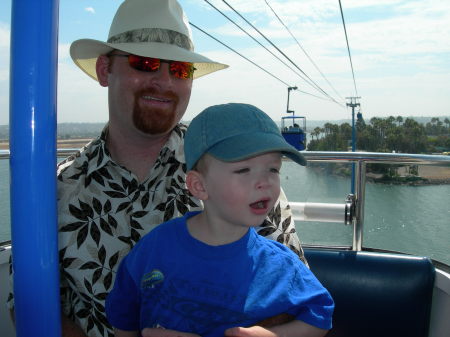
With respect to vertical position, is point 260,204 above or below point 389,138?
below

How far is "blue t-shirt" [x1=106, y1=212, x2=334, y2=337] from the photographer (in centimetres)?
104

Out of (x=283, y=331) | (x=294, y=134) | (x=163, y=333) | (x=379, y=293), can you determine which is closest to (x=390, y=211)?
(x=379, y=293)

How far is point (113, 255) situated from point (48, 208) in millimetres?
1094

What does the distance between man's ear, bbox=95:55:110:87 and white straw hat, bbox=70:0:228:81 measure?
3cm

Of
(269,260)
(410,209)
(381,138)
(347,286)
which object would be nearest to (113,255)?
(269,260)

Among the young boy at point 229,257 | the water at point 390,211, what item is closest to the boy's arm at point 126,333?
the young boy at point 229,257

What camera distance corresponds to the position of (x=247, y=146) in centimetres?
102

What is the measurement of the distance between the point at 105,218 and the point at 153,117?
402 mm

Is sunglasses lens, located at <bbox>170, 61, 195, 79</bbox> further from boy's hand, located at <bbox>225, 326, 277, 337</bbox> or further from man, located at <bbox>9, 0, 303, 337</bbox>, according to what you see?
boy's hand, located at <bbox>225, 326, 277, 337</bbox>

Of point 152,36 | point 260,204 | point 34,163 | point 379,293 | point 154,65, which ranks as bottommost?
point 379,293

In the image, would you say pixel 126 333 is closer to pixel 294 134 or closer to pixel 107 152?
pixel 107 152

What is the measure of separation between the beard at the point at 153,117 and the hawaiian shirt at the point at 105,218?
8cm

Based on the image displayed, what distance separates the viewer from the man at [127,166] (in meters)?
1.54

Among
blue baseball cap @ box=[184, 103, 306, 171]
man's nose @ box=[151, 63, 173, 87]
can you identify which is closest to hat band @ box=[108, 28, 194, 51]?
man's nose @ box=[151, 63, 173, 87]
